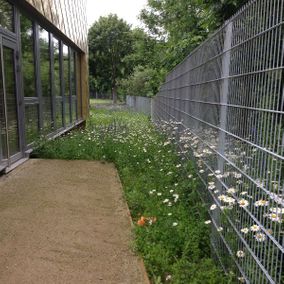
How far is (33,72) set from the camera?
20.3 feet

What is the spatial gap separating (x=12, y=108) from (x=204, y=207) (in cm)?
354

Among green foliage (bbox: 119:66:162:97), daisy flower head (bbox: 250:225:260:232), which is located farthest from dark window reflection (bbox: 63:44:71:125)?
green foliage (bbox: 119:66:162:97)

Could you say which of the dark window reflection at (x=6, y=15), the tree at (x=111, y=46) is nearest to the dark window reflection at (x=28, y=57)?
the dark window reflection at (x=6, y=15)

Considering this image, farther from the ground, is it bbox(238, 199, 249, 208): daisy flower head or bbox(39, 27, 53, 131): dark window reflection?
bbox(39, 27, 53, 131): dark window reflection

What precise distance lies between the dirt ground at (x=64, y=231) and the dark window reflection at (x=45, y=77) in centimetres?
247

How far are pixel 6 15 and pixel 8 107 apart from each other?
1386 mm

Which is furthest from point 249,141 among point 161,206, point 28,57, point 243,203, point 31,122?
point 28,57

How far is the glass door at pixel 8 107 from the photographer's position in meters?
4.58

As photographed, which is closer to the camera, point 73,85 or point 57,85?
point 57,85

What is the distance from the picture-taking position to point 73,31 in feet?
31.2

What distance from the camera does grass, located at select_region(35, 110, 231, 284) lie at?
2281mm

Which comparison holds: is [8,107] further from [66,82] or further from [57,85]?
[66,82]

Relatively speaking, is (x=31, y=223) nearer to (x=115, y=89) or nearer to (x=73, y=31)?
(x=73, y=31)

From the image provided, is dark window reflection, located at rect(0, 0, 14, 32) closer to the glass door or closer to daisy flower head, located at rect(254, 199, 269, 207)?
the glass door
